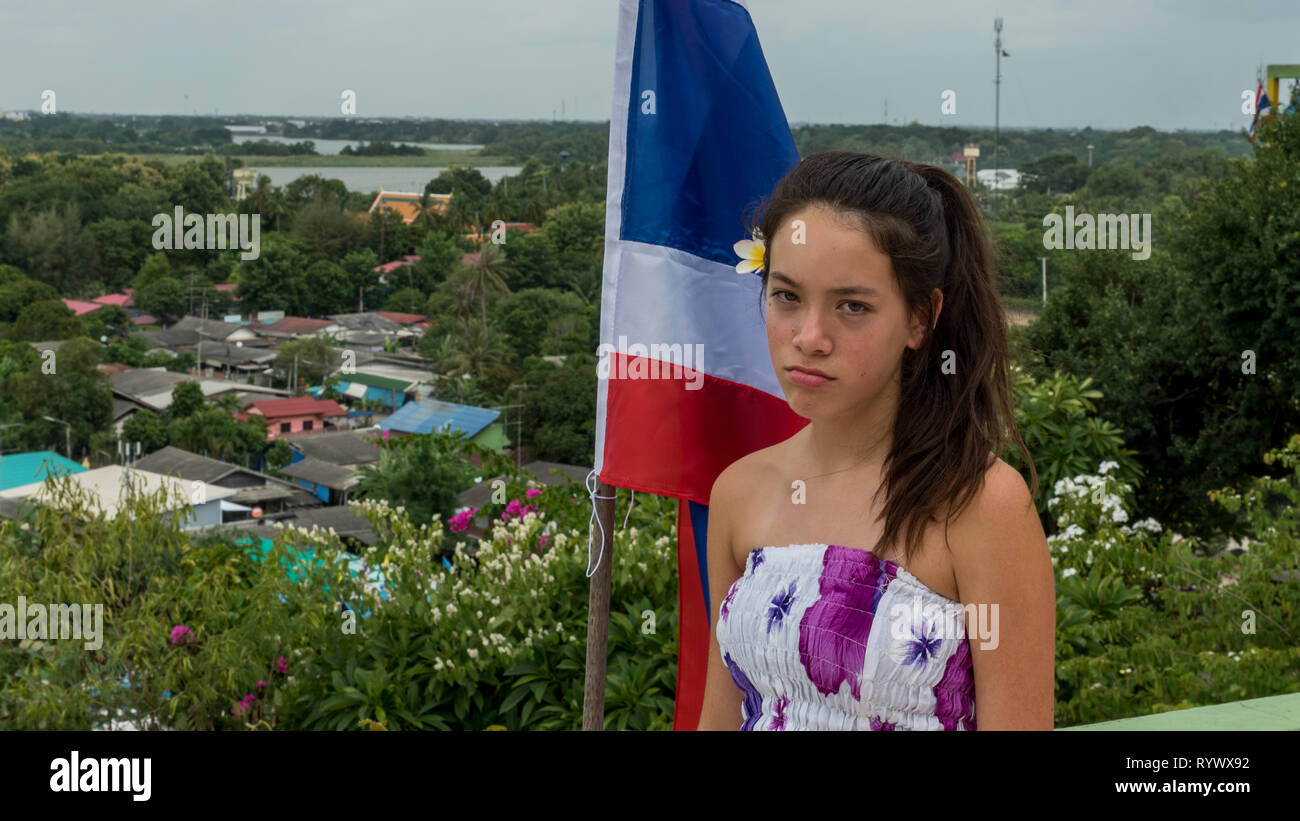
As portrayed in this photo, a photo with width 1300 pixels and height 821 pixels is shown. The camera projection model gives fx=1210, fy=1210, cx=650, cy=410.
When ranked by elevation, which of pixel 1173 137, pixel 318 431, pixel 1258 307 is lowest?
pixel 318 431

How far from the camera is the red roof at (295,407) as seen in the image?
36406mm

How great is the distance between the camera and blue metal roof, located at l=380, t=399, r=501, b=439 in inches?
1297

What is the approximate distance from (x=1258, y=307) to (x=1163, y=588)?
7939mm

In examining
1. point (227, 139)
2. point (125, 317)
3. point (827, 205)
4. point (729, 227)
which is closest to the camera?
point (827, 205)

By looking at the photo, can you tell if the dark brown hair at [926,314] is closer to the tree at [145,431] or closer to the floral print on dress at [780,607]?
the floral print on dress at [780,607]

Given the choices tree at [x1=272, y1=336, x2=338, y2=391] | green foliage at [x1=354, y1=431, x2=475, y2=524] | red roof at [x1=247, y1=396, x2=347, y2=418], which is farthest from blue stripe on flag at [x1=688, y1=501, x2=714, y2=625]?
tree at [x1=272, y1=336, x2=338, y2=391]

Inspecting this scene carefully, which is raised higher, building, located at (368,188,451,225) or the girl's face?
building, located at (368,188,451,225)

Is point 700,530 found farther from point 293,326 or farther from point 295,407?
point 293,326

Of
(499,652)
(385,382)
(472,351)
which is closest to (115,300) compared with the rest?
(385,382)

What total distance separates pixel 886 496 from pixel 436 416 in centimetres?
3501

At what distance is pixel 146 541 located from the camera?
4367mm

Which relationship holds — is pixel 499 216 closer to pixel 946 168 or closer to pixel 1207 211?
pixel 1207 211

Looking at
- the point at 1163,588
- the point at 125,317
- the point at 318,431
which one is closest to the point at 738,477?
the point at 1163,588

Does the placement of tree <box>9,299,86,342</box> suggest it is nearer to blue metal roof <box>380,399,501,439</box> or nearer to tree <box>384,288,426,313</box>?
blue metal roof <box>380,399,501,439</box>
